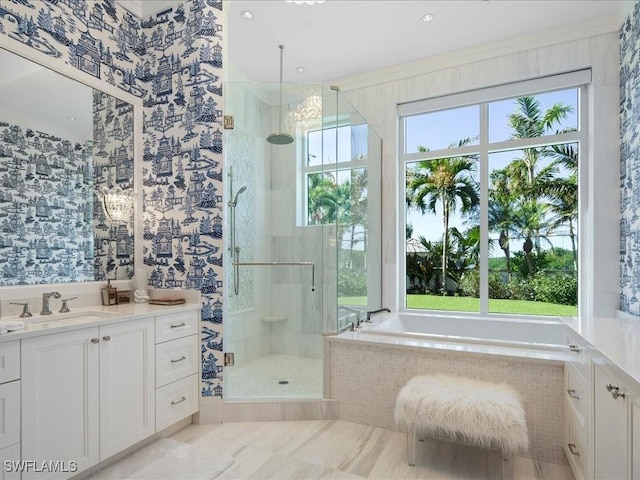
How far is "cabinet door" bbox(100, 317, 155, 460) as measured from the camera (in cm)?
183

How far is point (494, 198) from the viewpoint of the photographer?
3475 millimetres

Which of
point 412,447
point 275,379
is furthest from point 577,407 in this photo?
point 275,379

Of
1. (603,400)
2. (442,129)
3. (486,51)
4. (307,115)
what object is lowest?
(603,400)

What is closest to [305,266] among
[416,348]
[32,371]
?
[416,348]

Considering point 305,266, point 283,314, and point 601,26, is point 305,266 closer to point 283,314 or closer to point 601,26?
point 283,314

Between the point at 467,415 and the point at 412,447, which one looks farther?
the point at 412,447

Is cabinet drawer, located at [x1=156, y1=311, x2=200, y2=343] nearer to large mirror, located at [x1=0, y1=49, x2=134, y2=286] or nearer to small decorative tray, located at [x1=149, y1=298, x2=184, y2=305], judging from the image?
small decorative tray, located at [x1=149, y1=298, x2=184, y2=305]

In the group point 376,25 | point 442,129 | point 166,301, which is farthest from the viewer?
point 442,129

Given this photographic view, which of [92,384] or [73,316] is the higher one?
[73,316]

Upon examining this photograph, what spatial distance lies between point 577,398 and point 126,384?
2353 mm

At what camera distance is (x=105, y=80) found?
2.47 metres

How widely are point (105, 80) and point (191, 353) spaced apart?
2.05 metres

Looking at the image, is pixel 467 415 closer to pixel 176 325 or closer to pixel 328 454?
pixel 328 454

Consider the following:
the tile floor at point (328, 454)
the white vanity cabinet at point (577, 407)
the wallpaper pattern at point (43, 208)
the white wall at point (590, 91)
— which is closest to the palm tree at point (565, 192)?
the white wall at point (590, 91)
